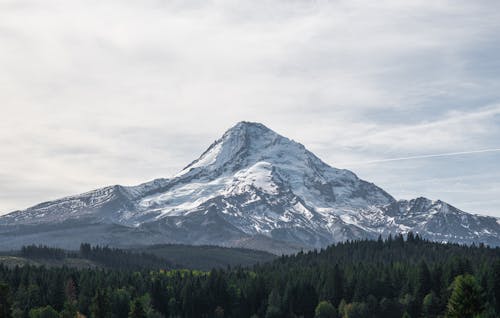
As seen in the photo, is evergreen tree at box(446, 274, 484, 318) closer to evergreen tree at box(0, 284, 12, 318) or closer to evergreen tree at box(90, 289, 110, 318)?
evergreen tree at box(0, 284, 12, 318)

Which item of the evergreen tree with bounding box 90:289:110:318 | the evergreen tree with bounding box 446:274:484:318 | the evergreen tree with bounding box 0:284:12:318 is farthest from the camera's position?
the evergreen tree with bounding box 90:289:110:318

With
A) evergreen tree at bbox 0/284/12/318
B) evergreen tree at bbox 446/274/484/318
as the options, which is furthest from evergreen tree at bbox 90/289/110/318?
evergreen tree at bbox 446/274/484/318

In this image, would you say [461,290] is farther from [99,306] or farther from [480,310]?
[99,306]

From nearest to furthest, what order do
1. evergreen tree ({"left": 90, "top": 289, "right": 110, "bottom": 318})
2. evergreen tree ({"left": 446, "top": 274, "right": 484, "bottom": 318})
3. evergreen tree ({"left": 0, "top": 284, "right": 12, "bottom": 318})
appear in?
evergreen tree ({"left": 446, "top": 274, "right": 484, "bottom": 318})
evergreen tree ({"left": 0, "top": 284, "right": 12, "bottom": 318})
evergreen tree ({"left": 90, "top": 289, "right": 110, "bottom": 318})

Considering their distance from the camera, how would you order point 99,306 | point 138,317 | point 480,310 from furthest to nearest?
point 99,306 → point 138,317 → point 480,310

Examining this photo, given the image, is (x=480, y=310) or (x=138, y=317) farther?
(x=138, y=317)

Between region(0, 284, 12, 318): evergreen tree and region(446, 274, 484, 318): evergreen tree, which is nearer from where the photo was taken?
region(446, 274, 484, 318): evergreen tree

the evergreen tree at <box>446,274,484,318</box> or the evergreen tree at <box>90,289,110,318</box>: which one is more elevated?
the evergreen tree at <box>446,274,484,318</box>

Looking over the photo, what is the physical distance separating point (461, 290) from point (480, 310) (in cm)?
404

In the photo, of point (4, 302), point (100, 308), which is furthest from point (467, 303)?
point (100, 308)

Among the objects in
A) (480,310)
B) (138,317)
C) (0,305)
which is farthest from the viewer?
(138,317)

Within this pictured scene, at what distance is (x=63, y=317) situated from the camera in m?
189

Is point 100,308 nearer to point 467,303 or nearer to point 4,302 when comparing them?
point 4,302

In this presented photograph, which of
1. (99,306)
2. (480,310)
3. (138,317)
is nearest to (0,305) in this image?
(138,317)
